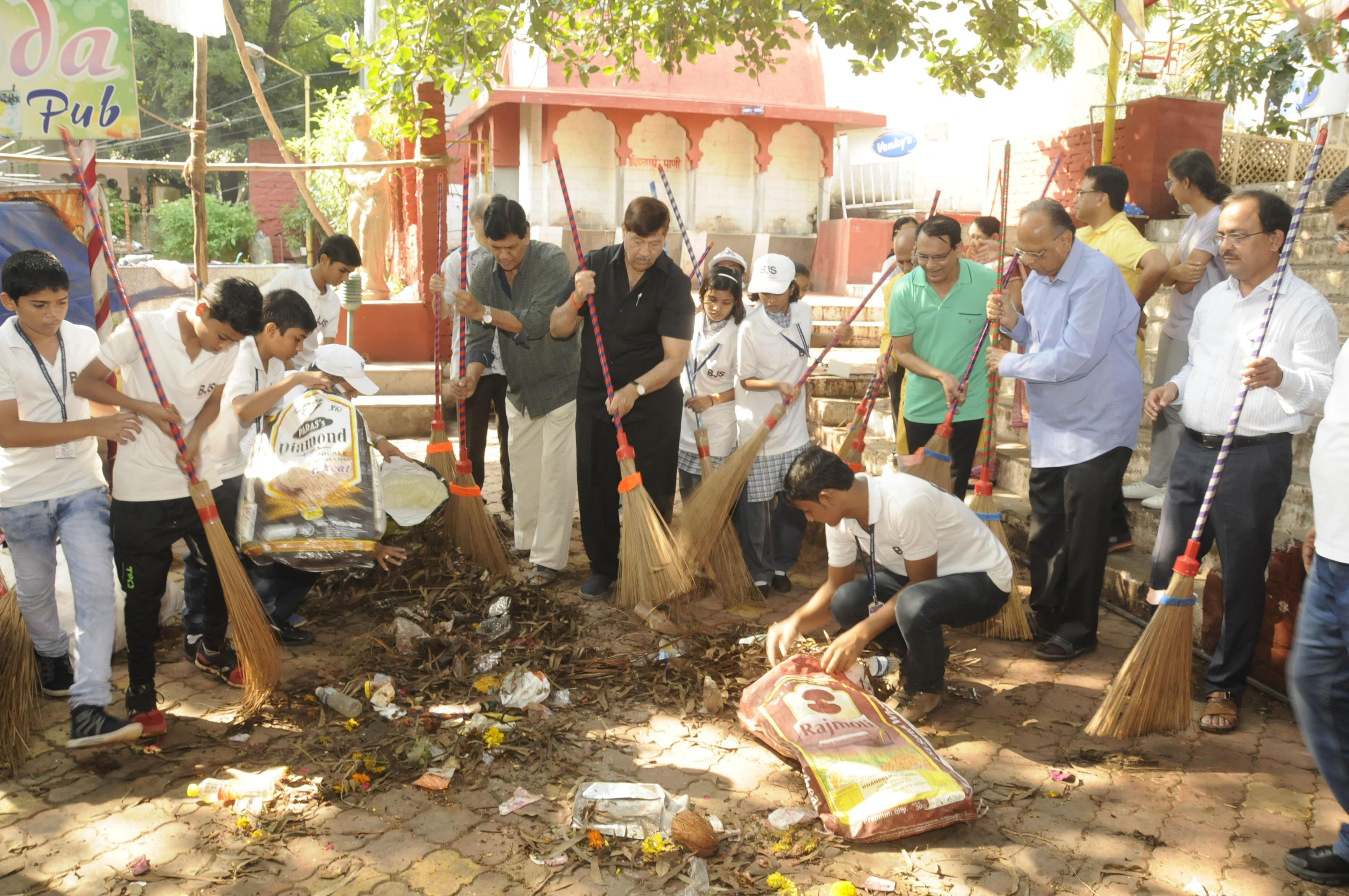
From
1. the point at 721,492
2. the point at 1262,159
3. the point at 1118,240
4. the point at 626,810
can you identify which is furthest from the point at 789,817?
the point at 1262,159

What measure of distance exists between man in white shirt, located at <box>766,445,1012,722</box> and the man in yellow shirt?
134 cm

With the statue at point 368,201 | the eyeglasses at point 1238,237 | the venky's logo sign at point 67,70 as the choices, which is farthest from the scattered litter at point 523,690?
the statue at point 368,201

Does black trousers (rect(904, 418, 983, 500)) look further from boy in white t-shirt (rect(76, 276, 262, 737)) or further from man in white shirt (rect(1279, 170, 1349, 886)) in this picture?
boy in white t-shirt (rect(76, 276, 262, 737))

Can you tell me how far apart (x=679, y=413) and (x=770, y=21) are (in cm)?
293

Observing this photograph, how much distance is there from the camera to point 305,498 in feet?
11.8

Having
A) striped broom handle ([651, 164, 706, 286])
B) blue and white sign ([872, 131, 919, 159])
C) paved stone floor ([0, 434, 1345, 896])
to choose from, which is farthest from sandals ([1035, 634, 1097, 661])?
blue and white sign ([872, 131, 919, 159])

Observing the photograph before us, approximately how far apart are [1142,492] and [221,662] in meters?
4.66

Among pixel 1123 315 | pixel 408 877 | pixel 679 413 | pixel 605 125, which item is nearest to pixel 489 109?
pixel 605 125

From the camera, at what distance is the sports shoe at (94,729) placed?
10.2 ft

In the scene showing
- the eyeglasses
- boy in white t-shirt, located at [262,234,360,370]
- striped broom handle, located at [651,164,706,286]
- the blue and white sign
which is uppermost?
the blue and white sign

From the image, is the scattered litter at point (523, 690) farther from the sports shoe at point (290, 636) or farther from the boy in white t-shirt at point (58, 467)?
the boy in white t-shirt at point (58, 467)

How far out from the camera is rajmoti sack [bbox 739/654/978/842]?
9.07 ft

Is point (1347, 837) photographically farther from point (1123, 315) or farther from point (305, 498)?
point (305, 498)

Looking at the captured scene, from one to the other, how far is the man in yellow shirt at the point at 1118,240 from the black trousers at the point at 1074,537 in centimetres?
52
